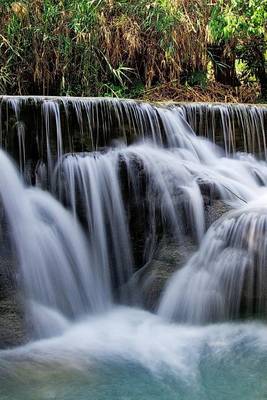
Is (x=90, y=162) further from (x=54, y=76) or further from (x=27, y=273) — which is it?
(x=54, y=76)

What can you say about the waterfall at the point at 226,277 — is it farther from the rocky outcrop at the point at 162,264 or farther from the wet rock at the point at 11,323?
the wet rock at the point at 11,323

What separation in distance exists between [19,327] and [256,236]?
2.07 m

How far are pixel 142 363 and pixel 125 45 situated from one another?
19.3 ft

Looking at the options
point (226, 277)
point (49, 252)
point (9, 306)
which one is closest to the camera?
point (9, 306)

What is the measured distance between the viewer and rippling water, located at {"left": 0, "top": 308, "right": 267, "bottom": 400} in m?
3.29

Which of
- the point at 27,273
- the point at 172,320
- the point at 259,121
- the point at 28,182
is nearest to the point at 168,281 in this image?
the point at 172,320

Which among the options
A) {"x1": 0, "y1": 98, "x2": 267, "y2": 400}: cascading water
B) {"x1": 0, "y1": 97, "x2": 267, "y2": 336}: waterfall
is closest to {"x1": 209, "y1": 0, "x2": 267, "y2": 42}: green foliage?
{"x1": 0, "y1": 98, "x2": 267, "y2": 400}: cascading water

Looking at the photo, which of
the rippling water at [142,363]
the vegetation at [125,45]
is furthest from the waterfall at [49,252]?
the vegetation at [125,45]

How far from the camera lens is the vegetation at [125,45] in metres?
7.64

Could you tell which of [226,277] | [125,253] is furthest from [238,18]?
[226,277]

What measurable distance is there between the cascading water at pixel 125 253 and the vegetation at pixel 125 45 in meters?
1.97

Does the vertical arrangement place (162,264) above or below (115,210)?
below

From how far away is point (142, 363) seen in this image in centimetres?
375

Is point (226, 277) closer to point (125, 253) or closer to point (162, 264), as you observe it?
point (162, 264)
